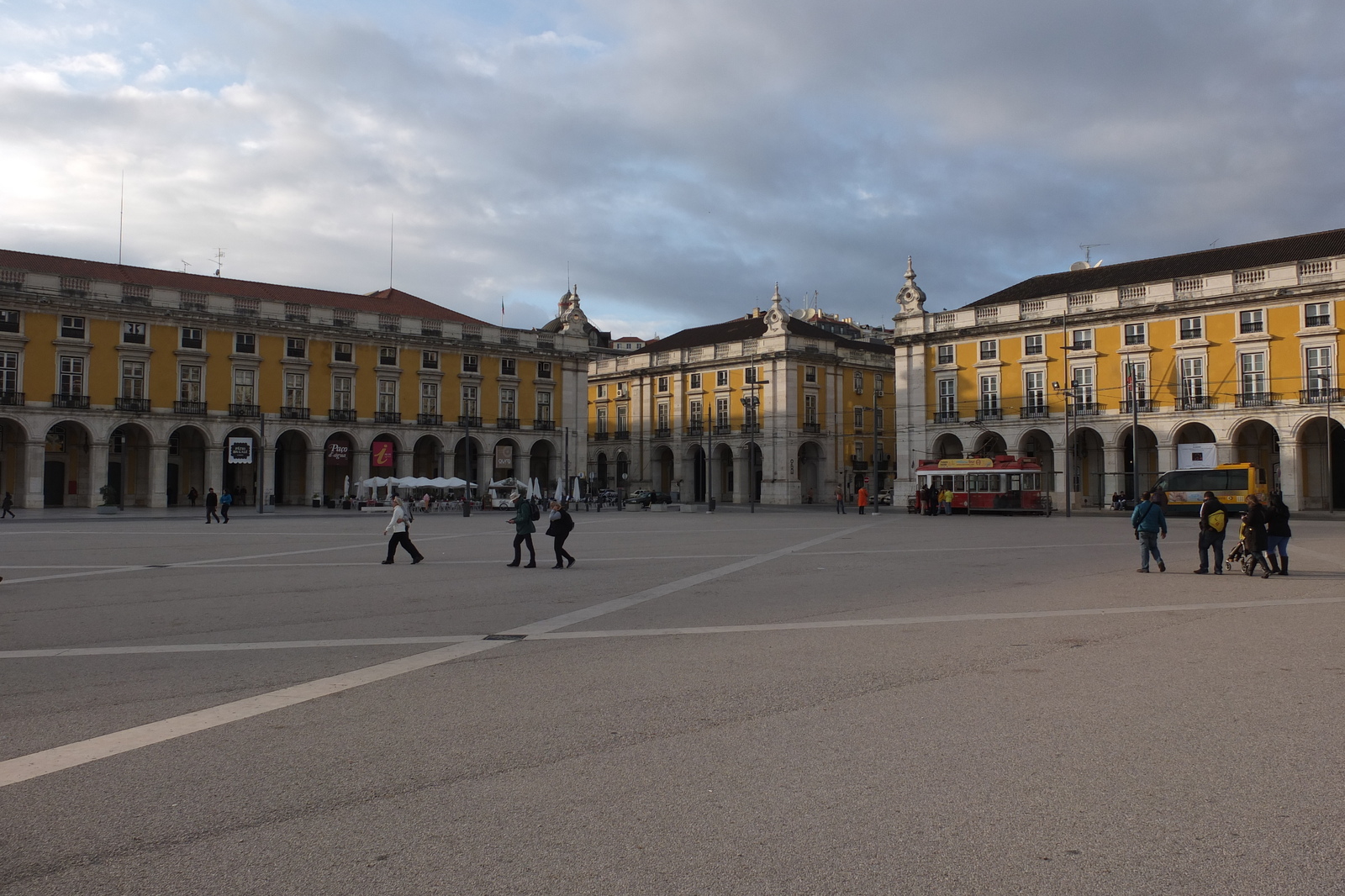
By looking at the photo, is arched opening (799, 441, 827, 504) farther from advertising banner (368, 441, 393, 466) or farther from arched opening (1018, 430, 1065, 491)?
advertising banner (368, 441, 393, 466)

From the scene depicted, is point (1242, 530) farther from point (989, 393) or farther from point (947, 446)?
point (947, 446)

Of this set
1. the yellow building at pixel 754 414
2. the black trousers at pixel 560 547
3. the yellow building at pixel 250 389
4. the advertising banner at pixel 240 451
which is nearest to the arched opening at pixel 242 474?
the yellow building at pixel 250 389

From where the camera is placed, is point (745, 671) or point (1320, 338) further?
point (1320, 338)

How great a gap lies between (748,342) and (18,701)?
64314 millimetres

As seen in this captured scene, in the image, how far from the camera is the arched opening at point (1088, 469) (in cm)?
5384

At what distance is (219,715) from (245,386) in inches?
2083

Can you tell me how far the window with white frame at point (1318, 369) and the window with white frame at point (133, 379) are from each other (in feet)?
183

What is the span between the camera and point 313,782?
509cm

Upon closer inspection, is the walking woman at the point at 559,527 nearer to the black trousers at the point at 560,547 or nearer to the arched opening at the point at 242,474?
the black trousers at the point at 560,547

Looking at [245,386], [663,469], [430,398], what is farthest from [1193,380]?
[245,386]

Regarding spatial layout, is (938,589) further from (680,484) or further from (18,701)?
(680,484)

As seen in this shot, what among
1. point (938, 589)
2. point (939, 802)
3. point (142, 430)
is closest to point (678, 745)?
point (939, 802)

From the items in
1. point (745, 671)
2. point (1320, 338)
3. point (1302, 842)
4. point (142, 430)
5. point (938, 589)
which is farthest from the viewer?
point (142, 430)

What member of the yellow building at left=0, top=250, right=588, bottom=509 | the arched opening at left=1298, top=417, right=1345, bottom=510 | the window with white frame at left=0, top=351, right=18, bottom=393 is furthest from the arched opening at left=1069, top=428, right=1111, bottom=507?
the window with white frame at left=0, top=351, right=18, bottom=393
